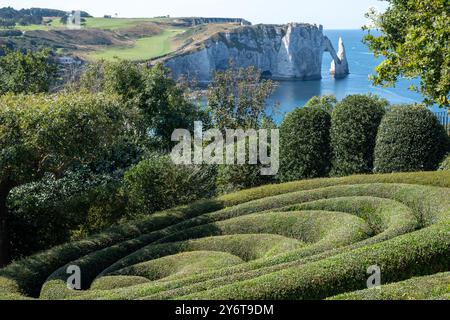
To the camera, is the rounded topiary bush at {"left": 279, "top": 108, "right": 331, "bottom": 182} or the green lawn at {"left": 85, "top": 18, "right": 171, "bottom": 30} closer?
the rounded topiary bush at {"left": 279, "top": 108, "right": 331, "bottom": 182}

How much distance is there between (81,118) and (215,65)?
102 metres

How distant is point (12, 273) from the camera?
13398mm

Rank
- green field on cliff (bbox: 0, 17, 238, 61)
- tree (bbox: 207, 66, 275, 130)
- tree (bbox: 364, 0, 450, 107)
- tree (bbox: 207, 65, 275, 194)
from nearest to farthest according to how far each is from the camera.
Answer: tree (bbox: 364, 0, 450, 107) → tree (bbox: 207, 65, 275, 194) → tree (bbox: 207, 66, 275, 130) → green field on cliff (bbox: 0, 17, 238, 61)

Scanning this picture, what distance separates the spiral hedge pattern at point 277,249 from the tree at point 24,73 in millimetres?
15237

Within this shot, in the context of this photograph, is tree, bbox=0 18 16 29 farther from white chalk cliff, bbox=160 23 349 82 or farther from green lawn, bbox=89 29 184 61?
white chalk cliff, bbox=160 23 349 82

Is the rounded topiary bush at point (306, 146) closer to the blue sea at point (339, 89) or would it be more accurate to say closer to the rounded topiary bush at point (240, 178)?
the rounded topiary bush at point (240, 178)

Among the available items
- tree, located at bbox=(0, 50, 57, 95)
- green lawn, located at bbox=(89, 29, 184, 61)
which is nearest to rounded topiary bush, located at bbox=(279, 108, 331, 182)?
tree, located at bbox=(0, 50, 57, 95)

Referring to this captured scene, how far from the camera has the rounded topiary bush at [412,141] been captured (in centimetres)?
1838

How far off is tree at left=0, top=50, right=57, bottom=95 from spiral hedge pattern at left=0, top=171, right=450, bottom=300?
15.2 meters

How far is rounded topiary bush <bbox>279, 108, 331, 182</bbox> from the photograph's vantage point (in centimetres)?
1955

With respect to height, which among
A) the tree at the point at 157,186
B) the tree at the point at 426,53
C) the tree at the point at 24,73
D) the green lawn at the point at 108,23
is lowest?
the tree at the point at 157,186

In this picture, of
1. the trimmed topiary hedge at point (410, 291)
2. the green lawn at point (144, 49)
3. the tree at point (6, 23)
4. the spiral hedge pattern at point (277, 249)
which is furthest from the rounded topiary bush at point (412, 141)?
the tree at point (6, 23)
